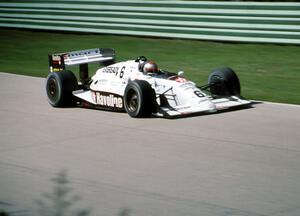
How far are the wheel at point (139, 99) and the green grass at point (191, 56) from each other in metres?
2.71

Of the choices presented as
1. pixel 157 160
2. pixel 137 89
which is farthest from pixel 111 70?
pixel 157 160

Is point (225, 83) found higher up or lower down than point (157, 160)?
higher up

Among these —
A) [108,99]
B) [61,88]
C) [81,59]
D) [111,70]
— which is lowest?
[108,99]

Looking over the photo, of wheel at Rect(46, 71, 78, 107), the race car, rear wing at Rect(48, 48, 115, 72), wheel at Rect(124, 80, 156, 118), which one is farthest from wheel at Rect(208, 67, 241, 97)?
wheel at Rect(46, 71, 78, 107)

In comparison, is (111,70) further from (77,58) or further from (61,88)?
(77,58)

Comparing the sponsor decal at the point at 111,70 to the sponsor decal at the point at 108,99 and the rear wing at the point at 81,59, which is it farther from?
the rear wing at the point at 81,59

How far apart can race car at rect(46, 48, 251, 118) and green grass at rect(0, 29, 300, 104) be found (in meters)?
1.28

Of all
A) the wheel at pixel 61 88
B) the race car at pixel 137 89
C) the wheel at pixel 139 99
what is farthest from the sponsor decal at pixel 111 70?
the wheel at pixel 139 99

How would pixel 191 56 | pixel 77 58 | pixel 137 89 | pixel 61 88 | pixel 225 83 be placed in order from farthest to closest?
pixel 191 56
pixel 77 58
pixel 61 88
pixel 225 83
pixel 137 89

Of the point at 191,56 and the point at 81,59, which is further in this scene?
the point at 191,56

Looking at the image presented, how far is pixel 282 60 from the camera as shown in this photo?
57.3ft

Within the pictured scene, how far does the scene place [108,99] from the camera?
39.0 ft

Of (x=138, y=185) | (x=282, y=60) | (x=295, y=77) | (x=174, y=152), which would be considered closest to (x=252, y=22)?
(x=282, y=60)

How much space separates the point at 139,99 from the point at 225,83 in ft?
5.74
